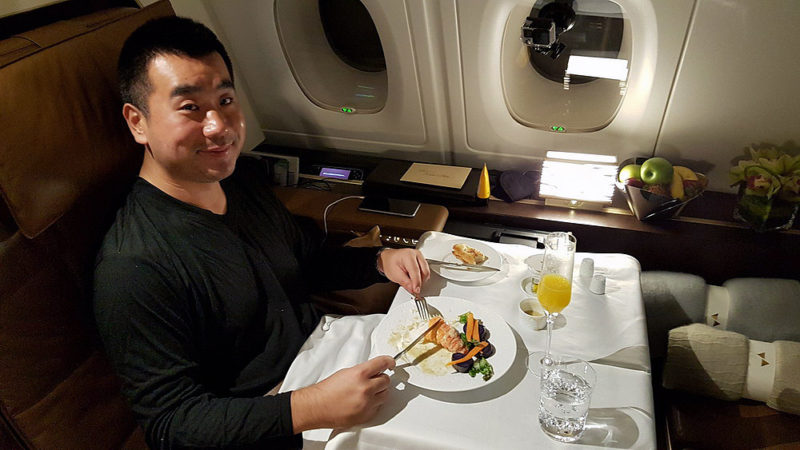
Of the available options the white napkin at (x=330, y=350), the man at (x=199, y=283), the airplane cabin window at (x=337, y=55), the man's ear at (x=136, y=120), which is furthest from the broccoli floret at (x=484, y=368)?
the airplane cabin window at (x=337, y=55)

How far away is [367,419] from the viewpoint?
1206 millimetres

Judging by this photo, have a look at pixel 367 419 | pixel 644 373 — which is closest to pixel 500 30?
pixel 644 373

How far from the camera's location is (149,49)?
4.30ft

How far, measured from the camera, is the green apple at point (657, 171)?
2068mm

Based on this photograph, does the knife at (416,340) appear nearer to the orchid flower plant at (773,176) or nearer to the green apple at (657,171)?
the green apple at (657,171)

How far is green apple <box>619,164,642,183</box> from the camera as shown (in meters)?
2.15

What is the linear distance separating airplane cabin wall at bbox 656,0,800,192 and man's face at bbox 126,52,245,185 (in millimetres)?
1697

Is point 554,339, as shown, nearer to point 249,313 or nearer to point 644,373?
point 644,373

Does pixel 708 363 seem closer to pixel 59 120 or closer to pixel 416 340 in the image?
pixel 416 340

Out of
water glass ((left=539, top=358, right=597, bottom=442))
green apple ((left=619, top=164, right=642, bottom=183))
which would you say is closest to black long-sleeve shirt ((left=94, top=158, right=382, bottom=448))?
water glass ((left=539, top=358, right=597, bottom=442))

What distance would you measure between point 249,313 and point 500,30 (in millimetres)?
1537

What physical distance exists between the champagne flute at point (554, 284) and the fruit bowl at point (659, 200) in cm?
89

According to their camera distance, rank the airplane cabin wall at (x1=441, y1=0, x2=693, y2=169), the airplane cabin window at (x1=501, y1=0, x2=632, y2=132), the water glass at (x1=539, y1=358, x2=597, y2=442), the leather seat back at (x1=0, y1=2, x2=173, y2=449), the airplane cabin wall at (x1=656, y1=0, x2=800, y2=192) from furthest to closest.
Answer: the airplane cabin window at (x1=501, y1=0, x2=632, y2=132) → the airplane cabin wall at (x1=441, y1=0, x2=693, y2=169) → the airplane cabin wall at (x1=656, y1=0, x2=800, y2=192) → the leather seat back at (x1=0, y1=2, x2=173, y2=449) → the water glass at (x1=539, y1=358, x2=597, y2=442)

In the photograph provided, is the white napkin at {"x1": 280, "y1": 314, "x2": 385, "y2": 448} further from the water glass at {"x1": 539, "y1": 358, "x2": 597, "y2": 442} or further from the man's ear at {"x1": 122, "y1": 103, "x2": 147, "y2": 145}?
the man's ear at {"x1": 122, "y1": 103, "x2": 147, "y2": 145}
